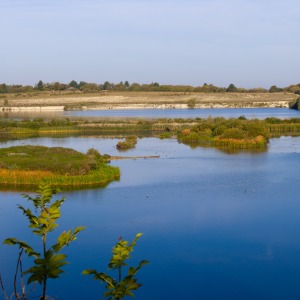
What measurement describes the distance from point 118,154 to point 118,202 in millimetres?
15149

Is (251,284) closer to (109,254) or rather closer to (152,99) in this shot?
(109,254)

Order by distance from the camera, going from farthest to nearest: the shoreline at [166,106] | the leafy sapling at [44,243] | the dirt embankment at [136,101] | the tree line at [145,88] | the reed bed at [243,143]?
the tree line at [145,88], the dirt embankment at [136,101], the shoreline at [166,106], the reed bed at [243,143], the leafy sapling at [44,243]

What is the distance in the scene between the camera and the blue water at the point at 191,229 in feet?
45.3

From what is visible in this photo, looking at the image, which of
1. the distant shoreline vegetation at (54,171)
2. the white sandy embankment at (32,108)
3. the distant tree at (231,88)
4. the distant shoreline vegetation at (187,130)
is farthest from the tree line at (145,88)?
the distant shoreline vegetation at (54,171)

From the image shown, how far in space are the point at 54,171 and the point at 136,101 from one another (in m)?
94.5

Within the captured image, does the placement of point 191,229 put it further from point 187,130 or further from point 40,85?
point 40,85

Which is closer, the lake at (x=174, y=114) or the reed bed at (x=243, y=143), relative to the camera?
the reed bed at (x=243, y=143)

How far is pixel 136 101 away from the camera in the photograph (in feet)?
396

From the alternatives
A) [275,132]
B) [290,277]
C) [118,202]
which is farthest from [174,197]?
[275,132]

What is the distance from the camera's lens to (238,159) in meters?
35.0

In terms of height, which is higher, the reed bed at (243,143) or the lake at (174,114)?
the lake at (174,114)

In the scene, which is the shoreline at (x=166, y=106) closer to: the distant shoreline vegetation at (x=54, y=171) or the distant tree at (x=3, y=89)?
the distant tree at (x=3, y=89)

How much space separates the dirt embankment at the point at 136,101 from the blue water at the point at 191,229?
8461cm

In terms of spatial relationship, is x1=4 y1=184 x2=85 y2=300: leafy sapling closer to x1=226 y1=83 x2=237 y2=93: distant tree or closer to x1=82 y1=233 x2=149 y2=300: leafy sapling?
x1=82 y1=233 x2=149 y2=300: leafy sapling
